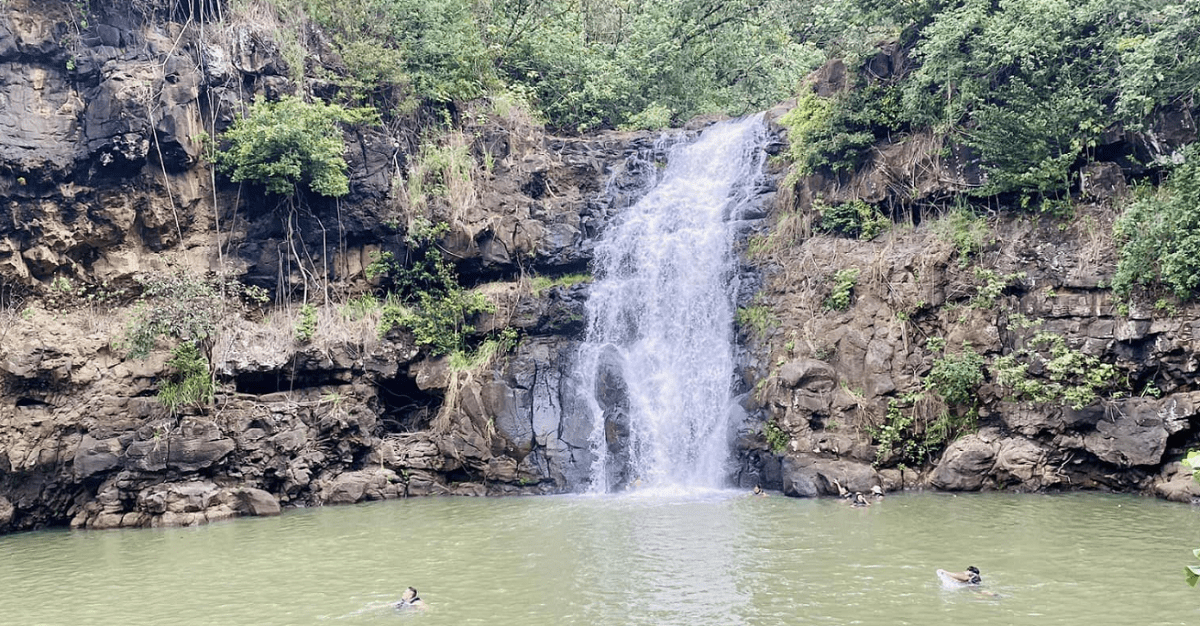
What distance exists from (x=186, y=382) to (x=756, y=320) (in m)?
11.8

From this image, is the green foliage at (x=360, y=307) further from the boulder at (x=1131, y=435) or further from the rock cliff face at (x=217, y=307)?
the boulder at (x=1131, y=435)

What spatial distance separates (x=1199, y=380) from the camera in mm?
15500

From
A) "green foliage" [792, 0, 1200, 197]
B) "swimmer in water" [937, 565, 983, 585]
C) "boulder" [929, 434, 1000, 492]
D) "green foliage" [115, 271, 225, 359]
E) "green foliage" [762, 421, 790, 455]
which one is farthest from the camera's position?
"green foliage" [115, 271, 225, 359]

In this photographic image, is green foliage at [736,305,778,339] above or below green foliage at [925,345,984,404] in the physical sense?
above

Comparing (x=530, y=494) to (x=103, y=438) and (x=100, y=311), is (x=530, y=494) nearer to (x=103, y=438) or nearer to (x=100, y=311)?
(x=103, y=438)

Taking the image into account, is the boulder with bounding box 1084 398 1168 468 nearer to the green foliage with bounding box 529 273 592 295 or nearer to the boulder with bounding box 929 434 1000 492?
the boulder with bounding box 929 434 1000 492

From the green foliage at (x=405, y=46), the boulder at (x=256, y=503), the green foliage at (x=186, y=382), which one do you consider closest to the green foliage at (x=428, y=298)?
the green foliage at (x=186, y=382)

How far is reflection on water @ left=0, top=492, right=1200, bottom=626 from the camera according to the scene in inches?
404

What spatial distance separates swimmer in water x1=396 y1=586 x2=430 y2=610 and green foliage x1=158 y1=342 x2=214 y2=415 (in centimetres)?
1009

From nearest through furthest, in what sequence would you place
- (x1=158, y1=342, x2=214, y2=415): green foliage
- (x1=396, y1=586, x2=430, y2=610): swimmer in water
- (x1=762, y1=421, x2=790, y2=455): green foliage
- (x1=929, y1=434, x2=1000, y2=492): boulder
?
1. (x1=396, y1=586, x2=430, y2=610): swimmer in water
2. (x1=929, y1=434, x2=1000, y2=492): boulder
3. (x1=762, y1=421, x2=790, y2=455): green foliage
4. (x1=158, y1=342, x2=214, y2=415): green foliage

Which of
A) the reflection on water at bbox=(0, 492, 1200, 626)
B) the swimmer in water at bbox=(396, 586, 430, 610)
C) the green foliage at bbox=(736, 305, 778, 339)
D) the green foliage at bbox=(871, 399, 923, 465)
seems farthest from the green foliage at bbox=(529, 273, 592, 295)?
the swimmer in water at bbox=(396, 586, 430, 610)

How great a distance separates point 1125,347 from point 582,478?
10297 mm

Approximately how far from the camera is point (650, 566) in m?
12.3

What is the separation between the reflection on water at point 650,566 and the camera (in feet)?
33.6
